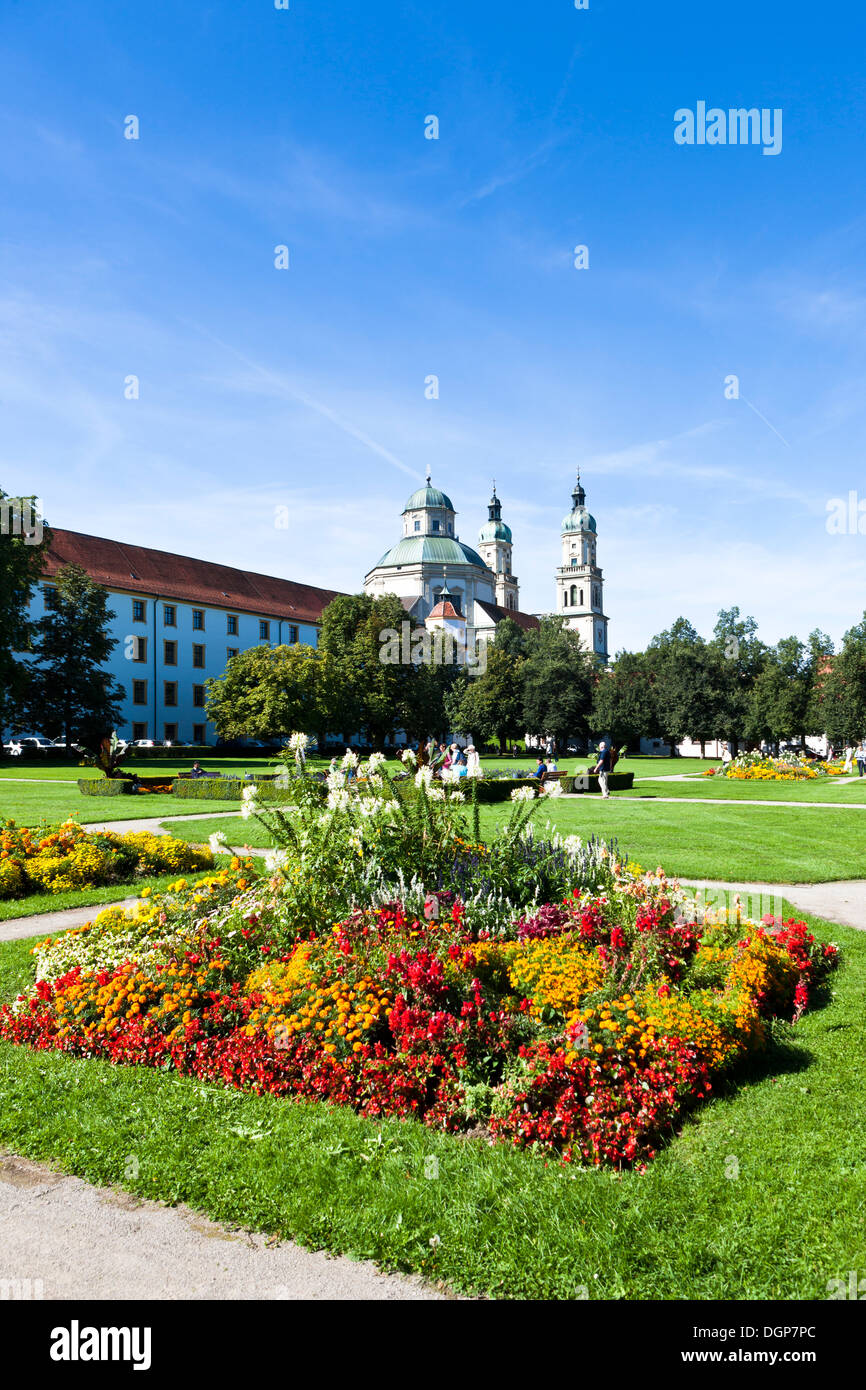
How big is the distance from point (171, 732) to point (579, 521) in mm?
78776

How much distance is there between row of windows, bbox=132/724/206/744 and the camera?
6183 centimetres

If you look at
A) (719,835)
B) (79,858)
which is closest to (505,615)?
(719,835)

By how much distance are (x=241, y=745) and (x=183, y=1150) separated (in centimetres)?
5787

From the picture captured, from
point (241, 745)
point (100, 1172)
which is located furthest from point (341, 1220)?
point (241, 745)

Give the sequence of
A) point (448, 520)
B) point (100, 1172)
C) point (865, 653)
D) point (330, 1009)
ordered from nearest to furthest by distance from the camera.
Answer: point (100, 1172), point (330, 1009), point (865, 653), point (448, 520)

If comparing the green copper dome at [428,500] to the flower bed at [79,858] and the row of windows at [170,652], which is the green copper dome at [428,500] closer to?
the row of windows at [170,652]

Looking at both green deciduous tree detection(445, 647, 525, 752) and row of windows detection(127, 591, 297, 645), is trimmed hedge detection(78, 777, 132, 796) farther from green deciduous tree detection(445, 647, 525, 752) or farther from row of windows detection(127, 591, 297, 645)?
row of windows detection(127, 591, 297, 645)

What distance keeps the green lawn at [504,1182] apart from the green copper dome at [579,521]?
124m

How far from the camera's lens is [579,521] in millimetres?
125250

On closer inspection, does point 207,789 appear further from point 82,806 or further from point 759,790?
point 759,790

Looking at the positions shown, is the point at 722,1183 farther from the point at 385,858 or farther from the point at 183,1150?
the point at 385,858

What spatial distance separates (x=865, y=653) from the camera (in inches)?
2291

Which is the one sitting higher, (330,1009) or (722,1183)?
(330,1009)
